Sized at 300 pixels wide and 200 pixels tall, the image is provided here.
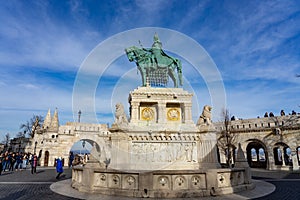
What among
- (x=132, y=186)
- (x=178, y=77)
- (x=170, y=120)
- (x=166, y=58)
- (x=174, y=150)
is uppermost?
(x=166, y=58)

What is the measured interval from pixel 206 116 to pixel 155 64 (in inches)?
234

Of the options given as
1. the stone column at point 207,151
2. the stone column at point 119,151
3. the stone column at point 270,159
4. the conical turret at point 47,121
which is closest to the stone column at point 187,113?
the stone column at point 207,151

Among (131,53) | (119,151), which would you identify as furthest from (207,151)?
(131,53)

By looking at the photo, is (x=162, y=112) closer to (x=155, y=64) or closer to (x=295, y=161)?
(x=155, y=64)

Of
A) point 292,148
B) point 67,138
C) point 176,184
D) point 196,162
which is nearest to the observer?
point 176,184

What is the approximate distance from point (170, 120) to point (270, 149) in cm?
2356

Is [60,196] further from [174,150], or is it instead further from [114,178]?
[174,150]

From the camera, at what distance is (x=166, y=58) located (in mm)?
15883

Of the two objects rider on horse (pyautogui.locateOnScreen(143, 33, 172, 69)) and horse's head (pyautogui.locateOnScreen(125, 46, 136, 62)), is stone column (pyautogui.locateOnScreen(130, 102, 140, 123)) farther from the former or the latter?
horse's head (pyautogui.locateOnScreen(125, 46, 136, 62))

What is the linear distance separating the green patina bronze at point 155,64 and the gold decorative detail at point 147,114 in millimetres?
2179

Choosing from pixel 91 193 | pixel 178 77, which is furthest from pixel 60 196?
pixel 178 77

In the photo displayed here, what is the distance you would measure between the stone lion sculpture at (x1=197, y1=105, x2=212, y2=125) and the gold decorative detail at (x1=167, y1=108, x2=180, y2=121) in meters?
1.99

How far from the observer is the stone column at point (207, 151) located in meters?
11.0

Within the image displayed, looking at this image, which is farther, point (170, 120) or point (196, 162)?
point (170, 120)
